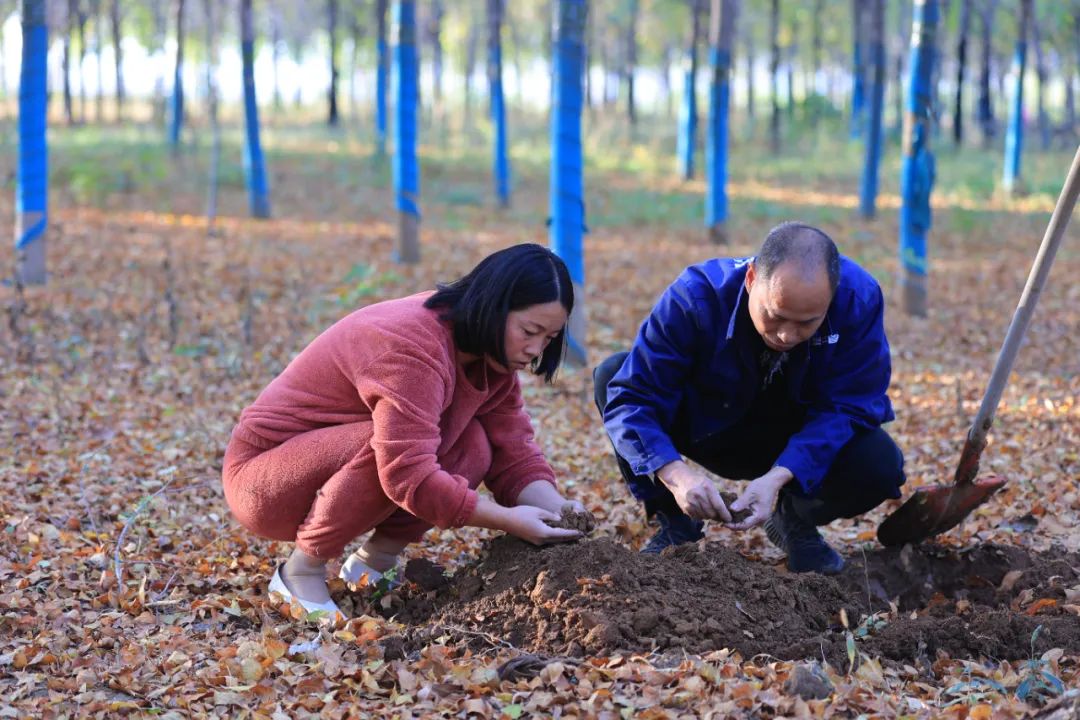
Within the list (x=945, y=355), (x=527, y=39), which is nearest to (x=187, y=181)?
(x=945, y=355)

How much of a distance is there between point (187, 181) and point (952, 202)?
14178 millimetres

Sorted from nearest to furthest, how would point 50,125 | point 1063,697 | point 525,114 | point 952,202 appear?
point 1063,697, point 952,202, point 50,125, point 525,114

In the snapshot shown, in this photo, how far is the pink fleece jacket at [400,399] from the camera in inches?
132

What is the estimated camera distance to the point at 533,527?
3.57 m

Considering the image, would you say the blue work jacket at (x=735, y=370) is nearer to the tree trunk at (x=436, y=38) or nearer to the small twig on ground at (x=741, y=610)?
the small twig on ground at (x=741, y=610)

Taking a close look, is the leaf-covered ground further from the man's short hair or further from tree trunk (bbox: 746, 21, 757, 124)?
tree trunk (bbox: 746, 21, 757, 124)

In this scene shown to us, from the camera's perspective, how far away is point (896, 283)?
11938mm

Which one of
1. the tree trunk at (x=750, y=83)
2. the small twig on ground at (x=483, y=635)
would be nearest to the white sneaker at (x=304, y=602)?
the small twig on ground at (x=483, y=635)

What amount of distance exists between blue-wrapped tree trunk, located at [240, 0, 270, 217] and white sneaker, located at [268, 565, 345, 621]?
42.0 feet

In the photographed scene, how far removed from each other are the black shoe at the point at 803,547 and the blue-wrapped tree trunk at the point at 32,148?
7542 millimetres

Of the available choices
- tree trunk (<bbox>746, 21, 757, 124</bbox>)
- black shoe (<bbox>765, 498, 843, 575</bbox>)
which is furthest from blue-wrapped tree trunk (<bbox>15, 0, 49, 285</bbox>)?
tree trunk (<bbox>746, 21, 757, 124</bbox>)

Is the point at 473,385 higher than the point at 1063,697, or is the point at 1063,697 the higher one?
the point at 473,385

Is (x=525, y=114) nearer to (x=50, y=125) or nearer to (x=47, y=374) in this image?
(x=50, y=125)

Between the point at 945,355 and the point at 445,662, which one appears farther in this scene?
the point at 945,355
